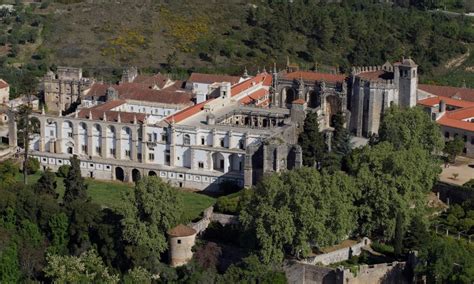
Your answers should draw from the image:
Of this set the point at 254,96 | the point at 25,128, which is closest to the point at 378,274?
the point at 25,128

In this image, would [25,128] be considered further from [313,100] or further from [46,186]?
[313,100]

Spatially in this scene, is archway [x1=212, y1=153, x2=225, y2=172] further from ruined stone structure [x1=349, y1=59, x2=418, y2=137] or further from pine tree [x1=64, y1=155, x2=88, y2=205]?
ruined stone structure [x1=349, y1=59, x2=418, y2=137]


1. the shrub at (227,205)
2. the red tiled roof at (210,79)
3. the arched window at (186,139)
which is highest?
the red tiled roof at (210,79)

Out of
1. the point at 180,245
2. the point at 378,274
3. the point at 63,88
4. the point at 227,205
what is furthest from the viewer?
the point at 63,88

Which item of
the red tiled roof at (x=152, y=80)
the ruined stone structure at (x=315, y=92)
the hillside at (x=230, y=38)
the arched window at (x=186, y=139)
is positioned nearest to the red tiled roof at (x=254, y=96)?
the ruined stone structure at (x=315, y=92)

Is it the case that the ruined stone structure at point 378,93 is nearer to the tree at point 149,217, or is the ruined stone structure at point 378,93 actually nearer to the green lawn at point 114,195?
the green lawn at point 114,195

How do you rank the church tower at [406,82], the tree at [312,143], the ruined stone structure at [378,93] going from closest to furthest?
the tree at [312,143] < the ruined stone structure at [378,93] < the church tower at [406,82]

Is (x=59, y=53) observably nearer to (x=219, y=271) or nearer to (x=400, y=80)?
(x=400, y=80)

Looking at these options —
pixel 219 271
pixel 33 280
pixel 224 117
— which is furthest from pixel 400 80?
pixel 33 280
